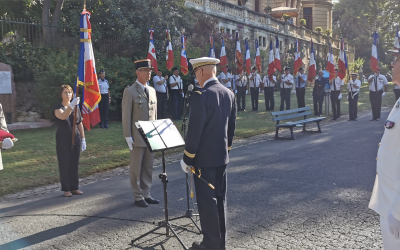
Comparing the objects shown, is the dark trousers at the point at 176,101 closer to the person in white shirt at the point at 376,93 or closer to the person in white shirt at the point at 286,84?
the person in white shirt at the point at 286,84

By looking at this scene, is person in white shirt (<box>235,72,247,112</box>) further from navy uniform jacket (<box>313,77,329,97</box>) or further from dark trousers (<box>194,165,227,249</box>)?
dark trousers (<box>194,165,227,249</box>)

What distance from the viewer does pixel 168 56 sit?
712 inches

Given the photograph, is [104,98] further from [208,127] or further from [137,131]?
[208,127]

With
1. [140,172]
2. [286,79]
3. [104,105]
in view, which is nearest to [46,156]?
[140,172]

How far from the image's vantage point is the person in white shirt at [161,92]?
16703mm

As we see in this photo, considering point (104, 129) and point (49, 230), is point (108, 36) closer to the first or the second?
point (104, 129)

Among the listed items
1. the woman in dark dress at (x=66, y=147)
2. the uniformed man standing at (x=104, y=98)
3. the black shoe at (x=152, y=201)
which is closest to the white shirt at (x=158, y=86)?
the uniformed man standing at (x=104, y=98)

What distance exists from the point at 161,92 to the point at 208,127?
12.7 m

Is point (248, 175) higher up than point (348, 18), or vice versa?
point (348, 18)

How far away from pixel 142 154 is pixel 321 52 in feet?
170

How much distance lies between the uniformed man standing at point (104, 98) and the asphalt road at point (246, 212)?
21.1ft

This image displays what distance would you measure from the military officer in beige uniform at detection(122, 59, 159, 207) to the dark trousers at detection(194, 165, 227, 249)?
207cm

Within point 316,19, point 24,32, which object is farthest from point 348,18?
point 24,32

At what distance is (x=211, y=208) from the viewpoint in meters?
4.31
